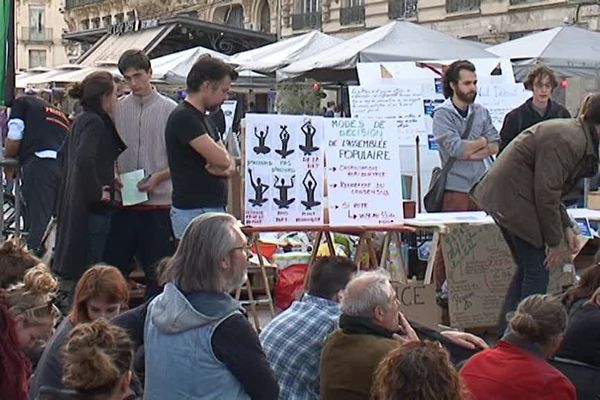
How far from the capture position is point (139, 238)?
761 cm

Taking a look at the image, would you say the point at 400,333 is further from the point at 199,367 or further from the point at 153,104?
the point at 153,104

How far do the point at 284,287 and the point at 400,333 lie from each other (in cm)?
414

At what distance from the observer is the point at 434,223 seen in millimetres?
7789

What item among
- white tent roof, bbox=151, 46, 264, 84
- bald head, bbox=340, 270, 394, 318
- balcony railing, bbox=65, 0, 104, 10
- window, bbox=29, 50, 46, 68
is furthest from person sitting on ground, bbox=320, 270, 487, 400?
window, bbox=29, 50, 46, 68

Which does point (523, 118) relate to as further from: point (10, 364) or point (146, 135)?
point (10, 364)

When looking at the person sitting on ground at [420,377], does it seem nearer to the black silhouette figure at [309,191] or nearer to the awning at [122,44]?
the black silhouette figure at [309,191]

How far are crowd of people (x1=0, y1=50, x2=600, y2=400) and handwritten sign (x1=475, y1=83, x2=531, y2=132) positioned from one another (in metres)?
1.92

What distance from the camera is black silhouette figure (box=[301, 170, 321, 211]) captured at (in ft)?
26.5

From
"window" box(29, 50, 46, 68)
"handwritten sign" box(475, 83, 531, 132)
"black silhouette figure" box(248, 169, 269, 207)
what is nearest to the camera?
"black silhouette figure" box(248, 169, 269, 207)

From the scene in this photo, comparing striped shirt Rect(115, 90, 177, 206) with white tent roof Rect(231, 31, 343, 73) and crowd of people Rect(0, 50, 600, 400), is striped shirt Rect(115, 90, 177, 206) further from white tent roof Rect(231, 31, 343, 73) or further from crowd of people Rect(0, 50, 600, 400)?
white tent roof Rect(231, 31, 343, 73)

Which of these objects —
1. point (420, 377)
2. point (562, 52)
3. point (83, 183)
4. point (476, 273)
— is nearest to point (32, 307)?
point (420, 377)

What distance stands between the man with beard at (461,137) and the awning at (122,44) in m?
16.2

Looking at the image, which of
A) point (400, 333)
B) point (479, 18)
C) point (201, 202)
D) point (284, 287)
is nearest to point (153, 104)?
point (201, 202)

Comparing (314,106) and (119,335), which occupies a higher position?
(314,106)
